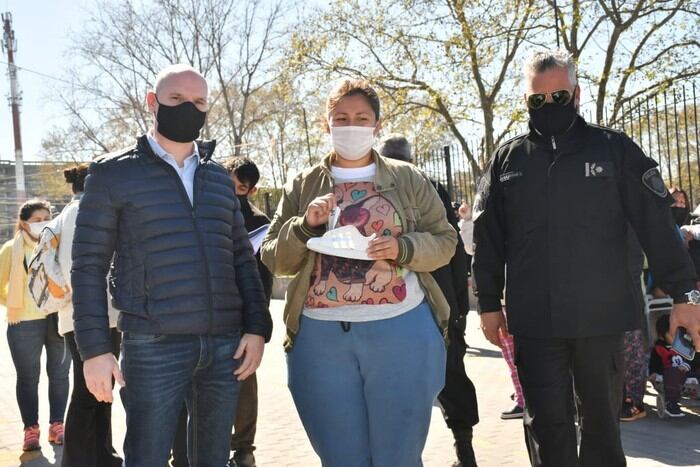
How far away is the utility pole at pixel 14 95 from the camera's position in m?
34.1

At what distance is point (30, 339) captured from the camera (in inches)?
263

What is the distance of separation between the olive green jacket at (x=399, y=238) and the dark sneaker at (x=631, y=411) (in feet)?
11.2

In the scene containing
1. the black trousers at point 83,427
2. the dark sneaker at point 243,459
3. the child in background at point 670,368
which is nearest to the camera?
the black trousers at point 83,427

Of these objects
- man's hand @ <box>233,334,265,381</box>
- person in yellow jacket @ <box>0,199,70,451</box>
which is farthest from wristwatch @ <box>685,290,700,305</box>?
person in yellow jacket @ <box>0,199,70,451</box>

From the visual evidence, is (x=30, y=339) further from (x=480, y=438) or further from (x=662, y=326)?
(x=662, y=326)

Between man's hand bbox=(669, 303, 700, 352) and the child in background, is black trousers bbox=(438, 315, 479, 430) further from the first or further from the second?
the child in background

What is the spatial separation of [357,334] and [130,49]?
3029cm

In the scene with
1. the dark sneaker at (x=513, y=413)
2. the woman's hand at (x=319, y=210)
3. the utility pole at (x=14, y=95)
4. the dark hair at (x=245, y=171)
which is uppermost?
the utility pole at (x=14, y=95)

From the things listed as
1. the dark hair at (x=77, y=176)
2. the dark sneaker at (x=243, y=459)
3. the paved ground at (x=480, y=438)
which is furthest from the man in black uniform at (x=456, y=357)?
the dark hair at (x=77, y=176)

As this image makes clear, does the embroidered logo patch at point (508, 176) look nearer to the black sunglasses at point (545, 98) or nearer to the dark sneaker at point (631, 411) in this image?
the black sunglasses at point (545, 98)

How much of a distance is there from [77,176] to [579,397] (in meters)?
3.39

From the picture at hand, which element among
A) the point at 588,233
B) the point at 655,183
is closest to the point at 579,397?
the point at 588,233

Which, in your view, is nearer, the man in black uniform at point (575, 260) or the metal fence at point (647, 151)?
the man in black uniform at point (575, 260)

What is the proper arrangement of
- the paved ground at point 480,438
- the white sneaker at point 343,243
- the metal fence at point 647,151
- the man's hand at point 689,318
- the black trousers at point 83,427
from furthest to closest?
the metal fence at point 647,151 < the paved ground at point 480,438 < the black trousers at point 83,427 < the man's hand at point 689,318 < the white sneaker at point 343,243
